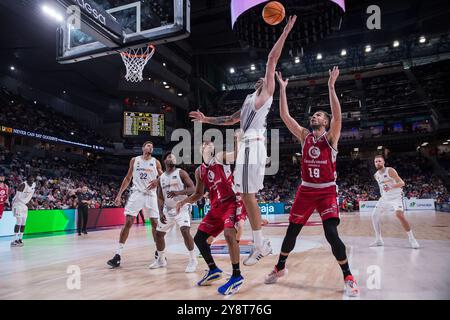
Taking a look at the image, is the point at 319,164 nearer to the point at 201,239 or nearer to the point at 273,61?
the point at 273,61

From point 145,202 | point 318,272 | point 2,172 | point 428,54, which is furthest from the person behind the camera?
point 428,54

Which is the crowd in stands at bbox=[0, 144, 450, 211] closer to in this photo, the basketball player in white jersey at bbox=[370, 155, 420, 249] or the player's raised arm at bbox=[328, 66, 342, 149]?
the basketball player in white jersey at bbox=[370, 155, 420, 249]

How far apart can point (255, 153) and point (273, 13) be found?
2.57m

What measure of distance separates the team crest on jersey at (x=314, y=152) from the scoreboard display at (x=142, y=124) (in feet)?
73.2

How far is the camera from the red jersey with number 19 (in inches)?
148

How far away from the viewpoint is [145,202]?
5.83 meters

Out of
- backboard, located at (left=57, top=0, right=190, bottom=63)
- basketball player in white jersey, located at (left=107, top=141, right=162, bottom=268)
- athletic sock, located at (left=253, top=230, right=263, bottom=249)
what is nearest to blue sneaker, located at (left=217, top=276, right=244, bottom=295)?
athletic sock, located at (left=253, top=230, right=263, bottom=249)

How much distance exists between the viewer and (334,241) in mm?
3525

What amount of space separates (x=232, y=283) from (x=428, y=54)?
37980mm

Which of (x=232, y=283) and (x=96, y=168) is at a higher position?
(x=96, y=168)

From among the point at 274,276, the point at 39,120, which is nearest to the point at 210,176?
the point at 274,276

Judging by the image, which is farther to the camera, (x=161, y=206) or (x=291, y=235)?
(x=161, y=206)

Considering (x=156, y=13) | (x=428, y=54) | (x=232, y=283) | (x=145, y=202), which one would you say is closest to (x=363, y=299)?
(x=232, y=283)
